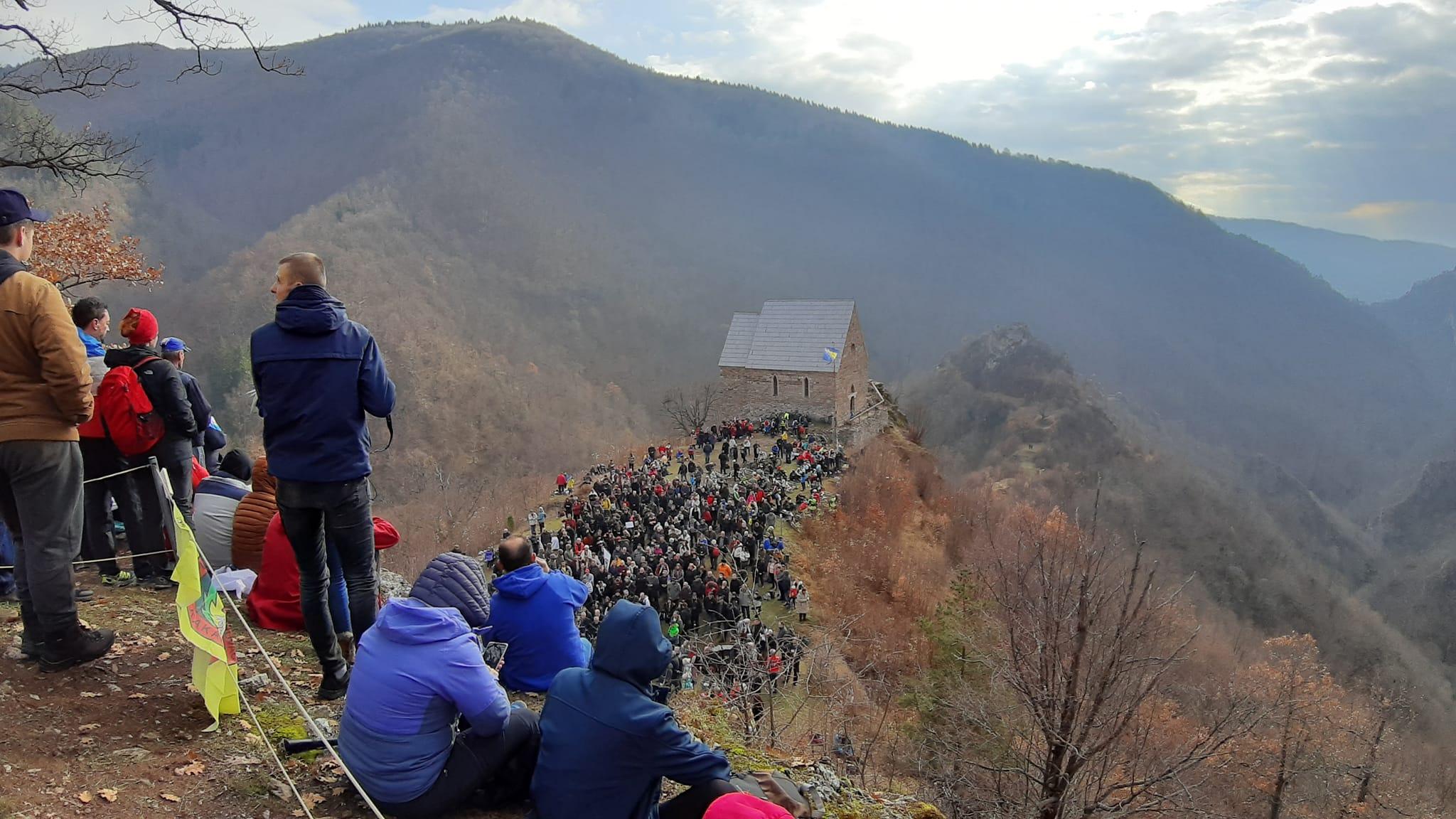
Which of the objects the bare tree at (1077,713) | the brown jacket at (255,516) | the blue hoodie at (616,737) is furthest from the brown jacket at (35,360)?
the bare tree at (1077,713)

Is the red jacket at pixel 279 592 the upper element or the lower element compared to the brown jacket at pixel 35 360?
lower

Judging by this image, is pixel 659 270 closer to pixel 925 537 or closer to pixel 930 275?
pixel 930 275

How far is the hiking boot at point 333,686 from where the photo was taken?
452 centimetres

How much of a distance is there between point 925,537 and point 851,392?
34.7 ft

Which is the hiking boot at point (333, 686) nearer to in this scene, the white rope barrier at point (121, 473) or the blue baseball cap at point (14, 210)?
the white rope barrier at point (121, 473)

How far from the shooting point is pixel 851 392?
35.1 m

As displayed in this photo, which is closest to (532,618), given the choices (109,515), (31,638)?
(31,638)

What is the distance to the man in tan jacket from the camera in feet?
12.8

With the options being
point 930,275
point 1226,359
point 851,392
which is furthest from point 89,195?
point 1226,359

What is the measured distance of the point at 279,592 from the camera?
18.2ft

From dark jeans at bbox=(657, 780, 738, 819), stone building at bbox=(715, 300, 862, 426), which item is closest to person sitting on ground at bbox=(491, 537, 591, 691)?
dark jeans at bbox=(657, 780, 738, 819)

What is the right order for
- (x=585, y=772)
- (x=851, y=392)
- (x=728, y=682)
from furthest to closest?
(x=851, y=392) → (x=728, y=682) → (x=585, y=772)

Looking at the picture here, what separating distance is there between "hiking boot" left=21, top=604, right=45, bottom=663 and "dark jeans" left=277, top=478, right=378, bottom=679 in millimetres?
1600

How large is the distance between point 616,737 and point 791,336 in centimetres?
→ 3253
